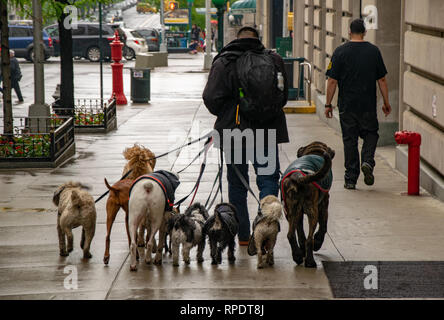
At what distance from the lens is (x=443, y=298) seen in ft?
19.7

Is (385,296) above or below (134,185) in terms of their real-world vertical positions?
below

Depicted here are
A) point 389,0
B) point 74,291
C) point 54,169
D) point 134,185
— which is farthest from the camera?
point 389,0

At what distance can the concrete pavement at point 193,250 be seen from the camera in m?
6.45

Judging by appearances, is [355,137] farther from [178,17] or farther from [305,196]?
[178,17]

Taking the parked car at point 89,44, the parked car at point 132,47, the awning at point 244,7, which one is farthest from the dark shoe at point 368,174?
the parked car at point 132,47

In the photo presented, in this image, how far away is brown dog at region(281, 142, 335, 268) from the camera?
6734 millimetres

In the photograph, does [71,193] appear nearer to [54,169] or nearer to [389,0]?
[54,169]

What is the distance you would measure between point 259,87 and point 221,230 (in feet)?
4.16

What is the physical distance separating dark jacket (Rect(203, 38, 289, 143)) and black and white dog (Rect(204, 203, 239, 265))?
0.82 metres

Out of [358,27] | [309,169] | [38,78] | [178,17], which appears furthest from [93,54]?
[309,169]

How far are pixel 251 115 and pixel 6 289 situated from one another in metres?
2.50

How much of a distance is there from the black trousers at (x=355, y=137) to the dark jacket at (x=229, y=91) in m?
2.92

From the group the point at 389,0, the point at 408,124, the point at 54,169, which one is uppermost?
the point at 389,0

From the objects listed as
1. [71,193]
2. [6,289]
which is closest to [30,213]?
[71,193]
